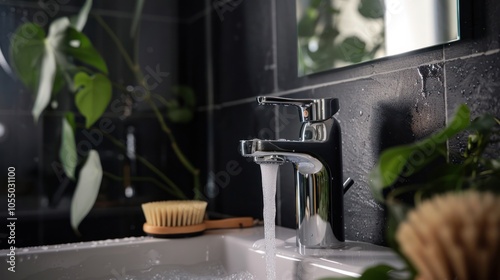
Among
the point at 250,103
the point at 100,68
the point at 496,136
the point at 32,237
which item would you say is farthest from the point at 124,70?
the point at 496,136

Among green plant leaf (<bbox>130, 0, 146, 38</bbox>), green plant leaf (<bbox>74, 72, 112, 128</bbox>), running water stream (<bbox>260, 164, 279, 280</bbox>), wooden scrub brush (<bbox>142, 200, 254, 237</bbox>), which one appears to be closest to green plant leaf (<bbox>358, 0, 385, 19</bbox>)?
running water stream (<bbox>260, 164, 279, 280</bbox>)

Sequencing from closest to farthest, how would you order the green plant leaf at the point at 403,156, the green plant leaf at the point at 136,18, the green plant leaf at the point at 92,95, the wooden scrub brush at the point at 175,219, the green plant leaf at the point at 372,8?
the green plant leaf at the point at 403,156, the green plant leaf at the point at 372,8, the wooden scrub brush at the point at 175,219, the green plant leaf at the point at 92,95, the green plant leaf at the point at 136,18

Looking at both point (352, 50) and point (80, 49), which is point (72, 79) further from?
point (352, 50)

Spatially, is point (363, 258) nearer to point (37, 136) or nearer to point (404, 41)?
point (404, 41)

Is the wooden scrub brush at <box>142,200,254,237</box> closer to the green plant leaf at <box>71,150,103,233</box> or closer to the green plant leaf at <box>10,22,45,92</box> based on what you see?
the green plant leaf at <box>71,150,103,233</box>

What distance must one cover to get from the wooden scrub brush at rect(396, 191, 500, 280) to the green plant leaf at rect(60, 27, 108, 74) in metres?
1.08

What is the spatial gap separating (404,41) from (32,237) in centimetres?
100

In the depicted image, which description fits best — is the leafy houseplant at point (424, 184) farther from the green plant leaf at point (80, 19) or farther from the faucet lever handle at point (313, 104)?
the green plant leaf at point (80, 19)

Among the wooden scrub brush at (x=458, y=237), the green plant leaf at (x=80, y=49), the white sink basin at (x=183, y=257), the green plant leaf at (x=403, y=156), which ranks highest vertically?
the green plant leaf at (x=80, y=49)

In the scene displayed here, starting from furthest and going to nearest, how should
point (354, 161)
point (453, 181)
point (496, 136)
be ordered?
1. point (354, 161)
2. point (496, 136)
3. point (453, 181)

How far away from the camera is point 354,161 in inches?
36.3

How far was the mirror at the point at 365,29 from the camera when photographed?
2.48 feet

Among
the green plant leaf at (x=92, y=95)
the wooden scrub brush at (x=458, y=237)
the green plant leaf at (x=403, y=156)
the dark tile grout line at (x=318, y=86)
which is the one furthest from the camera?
the green plant leaf at (x=92, y=95)

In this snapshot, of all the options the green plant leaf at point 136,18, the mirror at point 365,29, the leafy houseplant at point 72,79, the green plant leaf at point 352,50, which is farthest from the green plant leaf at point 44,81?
the green plant leaf at point 352,50
